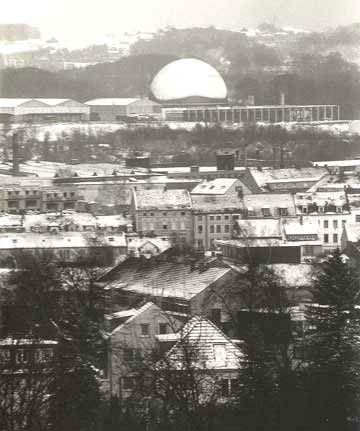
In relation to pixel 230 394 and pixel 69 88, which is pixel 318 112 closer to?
pixel 69 88

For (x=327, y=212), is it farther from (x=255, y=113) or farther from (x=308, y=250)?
(x=255, y=113)

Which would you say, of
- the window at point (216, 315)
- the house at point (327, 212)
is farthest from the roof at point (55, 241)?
the window at point (216, 315)

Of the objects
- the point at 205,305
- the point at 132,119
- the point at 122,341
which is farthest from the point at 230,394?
the point at 132,119

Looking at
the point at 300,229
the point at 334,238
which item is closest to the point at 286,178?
the point at 334,238

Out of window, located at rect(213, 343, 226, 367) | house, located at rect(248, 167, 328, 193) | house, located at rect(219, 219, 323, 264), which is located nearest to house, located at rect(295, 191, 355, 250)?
house, located at rect(219, 219, 323, 264)

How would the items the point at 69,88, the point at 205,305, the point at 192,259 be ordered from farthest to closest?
the point at 69,88 → the point at 192,259 → the point at 205,305

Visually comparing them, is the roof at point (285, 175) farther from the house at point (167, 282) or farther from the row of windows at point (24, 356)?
the row of windows at point (24, 356)

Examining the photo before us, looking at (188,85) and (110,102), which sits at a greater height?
(188,85)
